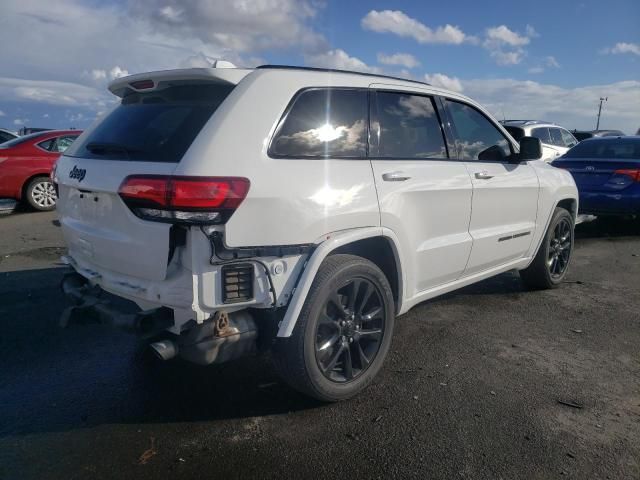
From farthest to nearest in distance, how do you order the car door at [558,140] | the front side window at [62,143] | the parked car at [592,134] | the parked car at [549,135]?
1. the parked car at [592,134]
2. the car door at [558,140]
3. the parked car at [549,135]
4. the front side window at [62,143]

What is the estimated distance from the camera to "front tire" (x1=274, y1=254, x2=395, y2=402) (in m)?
2.85

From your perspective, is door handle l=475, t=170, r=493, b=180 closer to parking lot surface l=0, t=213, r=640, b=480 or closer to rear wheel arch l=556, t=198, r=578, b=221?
parking lot surface l=0, t=213, r=640, b=480

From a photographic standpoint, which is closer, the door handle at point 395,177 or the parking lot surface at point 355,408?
the parking lot surface at point 355,408

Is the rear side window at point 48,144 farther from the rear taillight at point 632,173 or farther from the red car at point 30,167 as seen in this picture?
the rear taillight at point 632,173

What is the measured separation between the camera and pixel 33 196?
986cm

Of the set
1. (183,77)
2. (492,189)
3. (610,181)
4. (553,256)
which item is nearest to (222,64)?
(183,77)

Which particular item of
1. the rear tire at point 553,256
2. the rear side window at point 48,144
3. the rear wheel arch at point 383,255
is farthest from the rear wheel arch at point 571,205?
the rear side window at point 48,144

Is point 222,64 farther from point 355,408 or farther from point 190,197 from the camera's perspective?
point 355,408

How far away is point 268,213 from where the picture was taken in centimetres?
260

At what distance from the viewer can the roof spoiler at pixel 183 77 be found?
279 cm

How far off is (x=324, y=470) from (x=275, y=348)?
26.3 inches

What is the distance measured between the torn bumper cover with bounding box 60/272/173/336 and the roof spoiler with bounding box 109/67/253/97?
121 cm

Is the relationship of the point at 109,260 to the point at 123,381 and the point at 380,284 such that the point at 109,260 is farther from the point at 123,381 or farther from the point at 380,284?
the point at 380,284

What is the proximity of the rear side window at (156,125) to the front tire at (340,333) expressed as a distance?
101 centimetres
